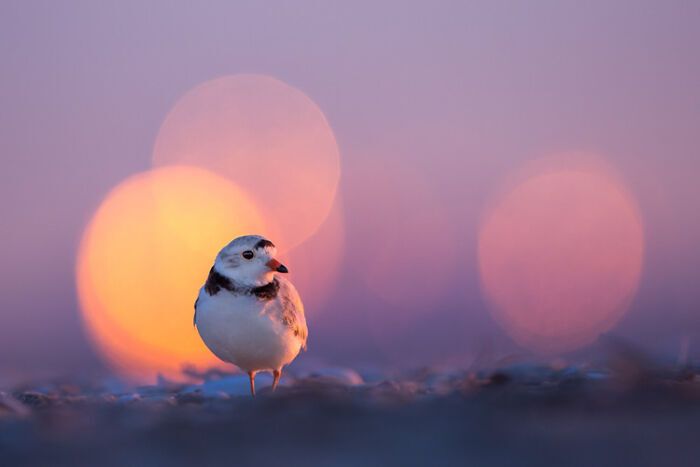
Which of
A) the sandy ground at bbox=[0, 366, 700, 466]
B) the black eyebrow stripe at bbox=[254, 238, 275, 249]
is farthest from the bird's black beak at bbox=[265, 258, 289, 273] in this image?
the sandy ground at bbox=[0, 366, 700, 466]

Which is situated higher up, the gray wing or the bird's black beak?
the bird's black beak

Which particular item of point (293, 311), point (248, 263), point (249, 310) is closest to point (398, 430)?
point (249, 310)

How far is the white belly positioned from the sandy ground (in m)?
5.11

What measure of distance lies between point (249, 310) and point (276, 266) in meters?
0.67

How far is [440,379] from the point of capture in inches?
192

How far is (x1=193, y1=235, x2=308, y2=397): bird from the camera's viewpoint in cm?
813

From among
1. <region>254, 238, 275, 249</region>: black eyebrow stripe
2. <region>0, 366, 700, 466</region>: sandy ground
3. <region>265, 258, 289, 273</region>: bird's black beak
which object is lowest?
<region>0, 366, 700, 466</region>: sandy ground

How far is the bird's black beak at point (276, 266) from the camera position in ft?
28.0

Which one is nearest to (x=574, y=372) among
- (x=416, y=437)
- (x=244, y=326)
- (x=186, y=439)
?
(x=416, y=437)

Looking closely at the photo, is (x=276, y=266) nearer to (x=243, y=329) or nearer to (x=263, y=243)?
(x=263, y=243)

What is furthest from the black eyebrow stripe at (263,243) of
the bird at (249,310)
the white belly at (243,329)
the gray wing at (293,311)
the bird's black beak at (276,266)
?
the white belly at (243,329)

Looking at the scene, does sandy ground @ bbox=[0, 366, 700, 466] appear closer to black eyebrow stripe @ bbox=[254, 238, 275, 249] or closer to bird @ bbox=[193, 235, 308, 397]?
bird @ bbox=[193, 235, 308, 397]

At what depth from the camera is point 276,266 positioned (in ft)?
28.0

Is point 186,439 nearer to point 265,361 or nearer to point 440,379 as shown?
point 440,379
